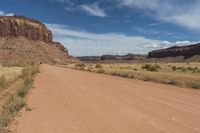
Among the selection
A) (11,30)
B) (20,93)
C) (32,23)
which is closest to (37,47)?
(11,30)

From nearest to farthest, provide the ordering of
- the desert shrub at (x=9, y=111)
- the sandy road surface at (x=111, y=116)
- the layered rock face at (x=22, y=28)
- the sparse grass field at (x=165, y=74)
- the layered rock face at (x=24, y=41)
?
the sandy road surface at (x=111, y=116) → the desert shrub at (x=9, y=111) → the sparse grass field at (x=165, y=74) → the layered rock face at (x=24, y=41) → the layered rock face at (x=22, y=28)

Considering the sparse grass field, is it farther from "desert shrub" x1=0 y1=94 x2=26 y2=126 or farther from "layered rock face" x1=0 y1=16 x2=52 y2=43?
"layered rock face" x1=0 y1=16 x2=52 y2=43

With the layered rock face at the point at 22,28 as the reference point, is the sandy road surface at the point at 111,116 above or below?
below

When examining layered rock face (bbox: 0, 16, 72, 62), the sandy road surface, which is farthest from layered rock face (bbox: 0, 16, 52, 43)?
the sandy road surface

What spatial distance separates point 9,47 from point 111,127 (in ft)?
429

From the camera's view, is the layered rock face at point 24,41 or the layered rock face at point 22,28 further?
the layered rock face at point 22,28

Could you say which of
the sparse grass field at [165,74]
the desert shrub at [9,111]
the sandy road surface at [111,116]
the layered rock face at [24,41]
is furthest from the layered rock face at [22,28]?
the sandy road surface at [111,116]

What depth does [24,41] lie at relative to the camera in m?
147

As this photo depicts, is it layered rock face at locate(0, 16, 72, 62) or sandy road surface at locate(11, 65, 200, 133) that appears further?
layered rock face at locate(0, 16, 72, 62)

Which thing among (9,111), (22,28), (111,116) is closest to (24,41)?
(22,28)

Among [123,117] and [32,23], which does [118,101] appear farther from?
[32,23]

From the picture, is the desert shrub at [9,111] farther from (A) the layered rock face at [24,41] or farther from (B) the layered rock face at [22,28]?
(B) the layered rock face at [22,28]

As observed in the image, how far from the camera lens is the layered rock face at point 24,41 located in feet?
418

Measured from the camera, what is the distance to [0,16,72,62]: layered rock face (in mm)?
127412
